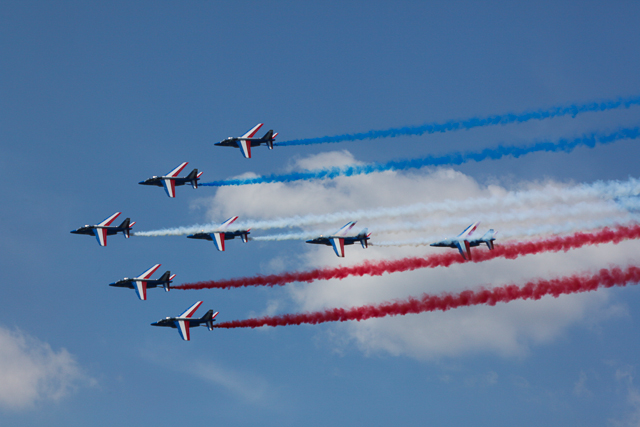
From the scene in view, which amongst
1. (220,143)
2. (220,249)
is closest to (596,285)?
(220,249)

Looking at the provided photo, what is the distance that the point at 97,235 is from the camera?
94.4 m

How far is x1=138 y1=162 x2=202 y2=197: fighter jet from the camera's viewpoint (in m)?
91.5

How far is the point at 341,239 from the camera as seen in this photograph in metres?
83.1

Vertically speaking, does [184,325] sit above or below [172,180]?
below

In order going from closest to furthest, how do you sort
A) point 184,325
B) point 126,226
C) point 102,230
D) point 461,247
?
point 461,247 → point 184,325 → point 126,226 → point 102,230

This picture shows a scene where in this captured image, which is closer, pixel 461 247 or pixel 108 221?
pixel 461 247

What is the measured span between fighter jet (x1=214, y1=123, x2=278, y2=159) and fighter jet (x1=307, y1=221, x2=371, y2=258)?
14.9 m

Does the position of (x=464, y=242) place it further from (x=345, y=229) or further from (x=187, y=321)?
(x=187, y=321)

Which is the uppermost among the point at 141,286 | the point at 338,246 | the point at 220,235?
the point at 220,235

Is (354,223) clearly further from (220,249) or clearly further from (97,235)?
(97,235)

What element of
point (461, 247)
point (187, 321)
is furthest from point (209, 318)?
point (461, 247)

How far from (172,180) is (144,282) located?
13295mm

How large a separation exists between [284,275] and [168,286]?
53.1 ft

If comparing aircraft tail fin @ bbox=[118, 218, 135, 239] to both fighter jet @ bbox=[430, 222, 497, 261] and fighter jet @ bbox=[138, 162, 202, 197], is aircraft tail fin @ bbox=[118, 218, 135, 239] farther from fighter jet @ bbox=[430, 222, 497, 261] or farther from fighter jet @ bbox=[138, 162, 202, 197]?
fighter jet @ bbox=[430, 222, 497, 261]
